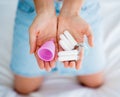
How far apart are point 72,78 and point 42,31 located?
29 cm

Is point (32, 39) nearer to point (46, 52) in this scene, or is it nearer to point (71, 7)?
point (46, 52)

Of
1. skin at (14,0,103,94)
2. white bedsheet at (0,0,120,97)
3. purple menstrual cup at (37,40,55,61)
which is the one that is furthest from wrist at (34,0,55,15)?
white bedsheet at (0,0,120,97)

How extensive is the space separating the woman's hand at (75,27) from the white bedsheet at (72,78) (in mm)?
221

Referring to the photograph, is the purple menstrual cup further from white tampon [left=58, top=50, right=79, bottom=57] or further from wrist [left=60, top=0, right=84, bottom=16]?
A: wrist [left=60, top=0, right=84, bottom=16]

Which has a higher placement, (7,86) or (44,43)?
(44,43)

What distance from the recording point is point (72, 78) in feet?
3.30

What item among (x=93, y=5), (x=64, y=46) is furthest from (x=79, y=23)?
(x=93, y=5)

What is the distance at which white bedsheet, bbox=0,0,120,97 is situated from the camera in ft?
Result: 3.05

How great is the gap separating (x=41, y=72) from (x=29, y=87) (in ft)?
0.22

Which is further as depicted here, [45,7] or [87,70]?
[87,70]

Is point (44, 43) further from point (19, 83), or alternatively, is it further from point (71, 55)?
point (19, 83)

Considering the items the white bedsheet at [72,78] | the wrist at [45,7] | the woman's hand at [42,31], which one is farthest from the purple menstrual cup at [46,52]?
the white bedsheet at [72,78]

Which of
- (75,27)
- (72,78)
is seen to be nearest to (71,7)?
(75,27)

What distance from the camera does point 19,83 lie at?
0.95 metres
